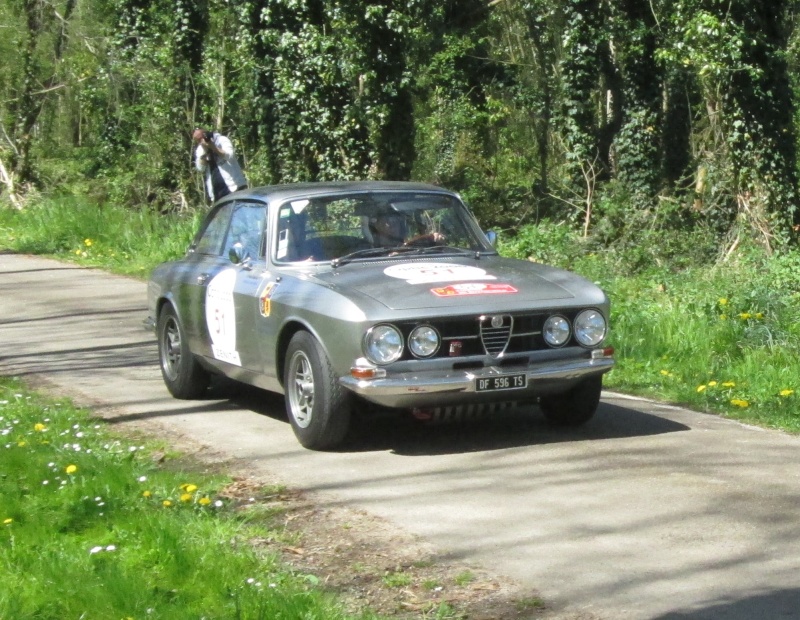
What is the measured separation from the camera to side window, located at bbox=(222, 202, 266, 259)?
898 cm

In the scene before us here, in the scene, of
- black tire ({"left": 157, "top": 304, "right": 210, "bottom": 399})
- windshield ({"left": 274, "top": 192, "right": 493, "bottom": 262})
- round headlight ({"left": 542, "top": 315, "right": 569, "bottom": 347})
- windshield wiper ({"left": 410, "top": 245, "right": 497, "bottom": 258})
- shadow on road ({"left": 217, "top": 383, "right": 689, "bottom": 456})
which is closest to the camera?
round headlight ({"left": 542, "top": 315, "right": 569, "bottom": 347})

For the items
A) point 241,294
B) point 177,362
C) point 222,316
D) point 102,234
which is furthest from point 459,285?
point 102,234

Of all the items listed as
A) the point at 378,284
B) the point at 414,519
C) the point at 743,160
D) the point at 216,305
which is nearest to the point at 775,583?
the point at 414,519

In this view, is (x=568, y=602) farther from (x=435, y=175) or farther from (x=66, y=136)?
(x=66, y=136)

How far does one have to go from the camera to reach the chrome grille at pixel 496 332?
759 centimetres

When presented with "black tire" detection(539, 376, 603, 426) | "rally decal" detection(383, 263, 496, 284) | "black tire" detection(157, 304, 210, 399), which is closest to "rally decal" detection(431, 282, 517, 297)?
"rally decal" detection(383, 263, 496, 284)

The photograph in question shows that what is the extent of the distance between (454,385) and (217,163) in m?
8.83

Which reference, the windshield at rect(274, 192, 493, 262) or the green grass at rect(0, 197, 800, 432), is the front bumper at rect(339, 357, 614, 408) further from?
the green grass at rect(0, 197, 800, 432)

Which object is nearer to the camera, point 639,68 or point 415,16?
point 415,16

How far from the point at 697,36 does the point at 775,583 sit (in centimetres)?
1260

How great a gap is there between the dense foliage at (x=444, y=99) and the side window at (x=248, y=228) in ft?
29.0

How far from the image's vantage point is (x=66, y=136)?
148 ft

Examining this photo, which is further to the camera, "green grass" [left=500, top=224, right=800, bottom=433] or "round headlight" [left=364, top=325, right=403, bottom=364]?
"green grass" [left=500, top=224, right=800, bottom=433]

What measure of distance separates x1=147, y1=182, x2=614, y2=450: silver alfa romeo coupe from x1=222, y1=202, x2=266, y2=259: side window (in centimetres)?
2
